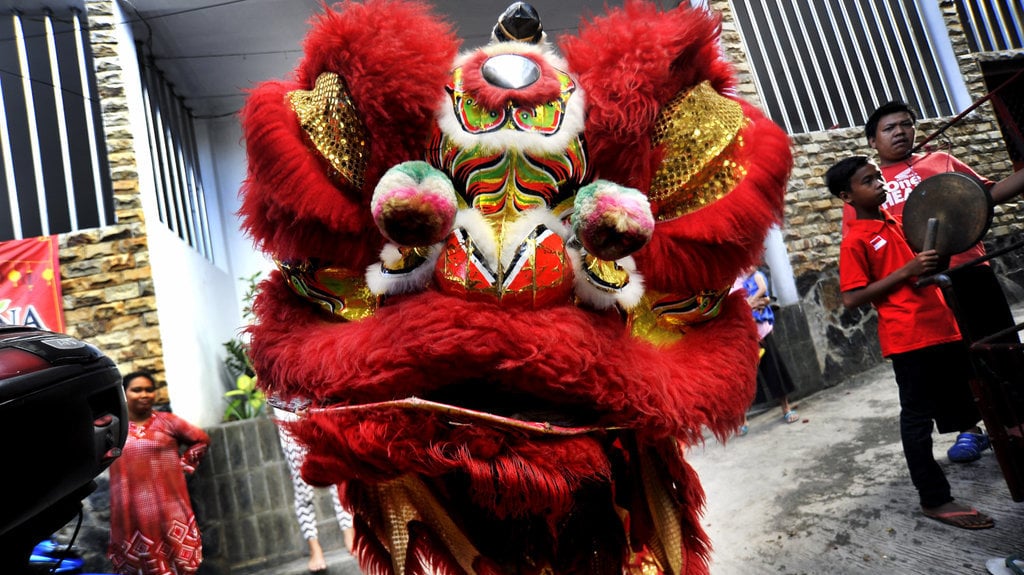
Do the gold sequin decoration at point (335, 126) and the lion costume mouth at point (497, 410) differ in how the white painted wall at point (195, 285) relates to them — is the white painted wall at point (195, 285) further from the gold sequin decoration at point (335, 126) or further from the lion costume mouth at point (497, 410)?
the lion costume mouth at point (497, 410)

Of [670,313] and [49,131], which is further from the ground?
[49,131]

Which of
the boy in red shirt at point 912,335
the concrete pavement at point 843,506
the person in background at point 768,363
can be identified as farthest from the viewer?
the person in background at point 768,363

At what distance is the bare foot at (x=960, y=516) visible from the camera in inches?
85.4

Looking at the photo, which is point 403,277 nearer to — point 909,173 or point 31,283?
point 909,173

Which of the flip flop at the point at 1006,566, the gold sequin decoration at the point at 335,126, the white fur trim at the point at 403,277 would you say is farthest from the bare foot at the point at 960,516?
the gold sequin decoration at the point at 335,126

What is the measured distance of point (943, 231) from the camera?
78.2 inches

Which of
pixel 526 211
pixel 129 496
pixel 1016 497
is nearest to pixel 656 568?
pixel 526 211

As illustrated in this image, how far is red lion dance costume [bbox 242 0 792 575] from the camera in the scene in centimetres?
104

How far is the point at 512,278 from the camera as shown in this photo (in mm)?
1085

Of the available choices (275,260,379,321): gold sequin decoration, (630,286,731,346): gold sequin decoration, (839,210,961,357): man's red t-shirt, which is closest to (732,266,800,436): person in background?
(839,210,961,357): man's red t-shirt

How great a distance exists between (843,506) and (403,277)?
2.44 meters

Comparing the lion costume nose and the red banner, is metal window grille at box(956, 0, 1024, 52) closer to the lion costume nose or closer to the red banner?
the lion costume nose

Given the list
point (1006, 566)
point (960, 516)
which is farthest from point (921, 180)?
point (1006, 566)

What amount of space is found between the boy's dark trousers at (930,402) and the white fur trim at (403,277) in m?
2.01
